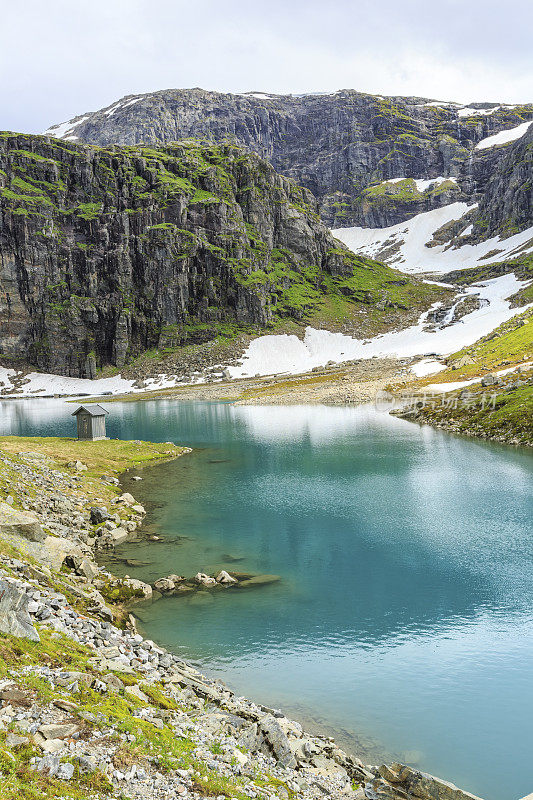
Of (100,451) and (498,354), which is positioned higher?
(498,354)

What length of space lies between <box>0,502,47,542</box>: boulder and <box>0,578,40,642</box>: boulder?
9.24m

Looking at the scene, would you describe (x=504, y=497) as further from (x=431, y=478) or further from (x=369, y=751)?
(x=369, y=751)

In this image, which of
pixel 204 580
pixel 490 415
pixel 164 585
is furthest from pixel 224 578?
pixel 490 415

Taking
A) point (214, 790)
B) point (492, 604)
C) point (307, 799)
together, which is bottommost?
point (492, 604)

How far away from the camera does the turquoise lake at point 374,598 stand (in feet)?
56.4

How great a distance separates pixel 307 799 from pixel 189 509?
106ft

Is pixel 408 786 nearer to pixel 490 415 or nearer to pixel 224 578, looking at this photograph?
pixel 224 578

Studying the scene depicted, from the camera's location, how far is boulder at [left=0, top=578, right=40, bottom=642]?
13.1 meters

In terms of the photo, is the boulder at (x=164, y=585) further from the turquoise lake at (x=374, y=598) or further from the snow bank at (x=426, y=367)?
the snow bank at (x=426, y=367)

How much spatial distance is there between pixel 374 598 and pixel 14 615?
1934cm

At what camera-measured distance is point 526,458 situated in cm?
5891

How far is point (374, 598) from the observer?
88.1 ft

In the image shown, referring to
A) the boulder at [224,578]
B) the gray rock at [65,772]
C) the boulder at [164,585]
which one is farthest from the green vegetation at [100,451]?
the gray rock at [65,772]

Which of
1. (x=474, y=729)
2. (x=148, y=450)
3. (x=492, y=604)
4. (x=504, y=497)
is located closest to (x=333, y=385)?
(x=148, y=450)
